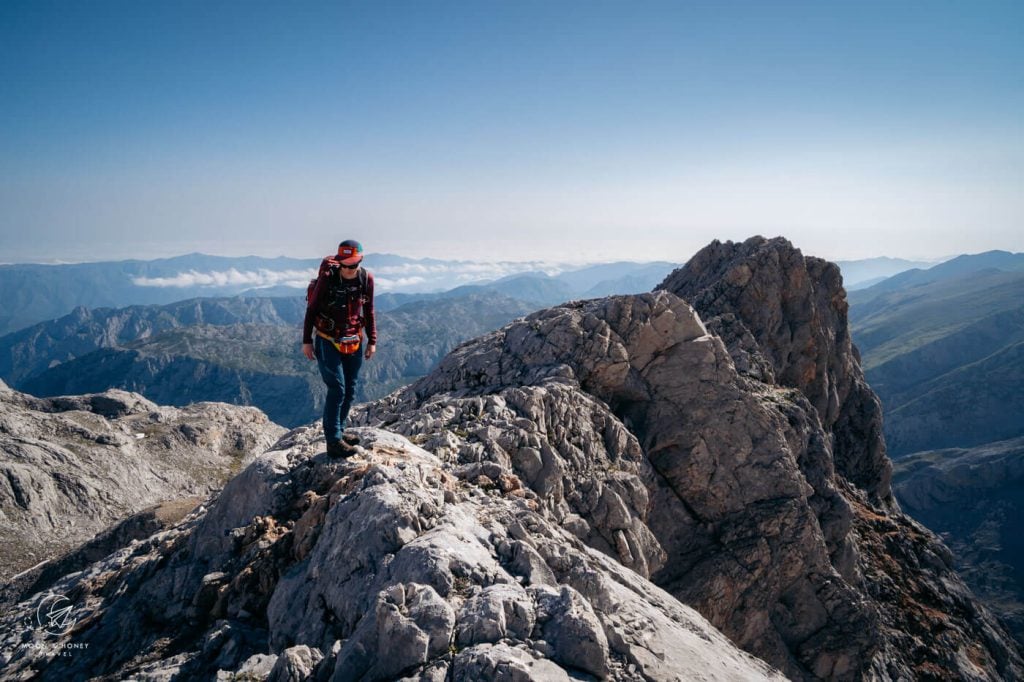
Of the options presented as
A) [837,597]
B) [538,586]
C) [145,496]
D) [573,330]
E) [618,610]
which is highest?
[573,330]

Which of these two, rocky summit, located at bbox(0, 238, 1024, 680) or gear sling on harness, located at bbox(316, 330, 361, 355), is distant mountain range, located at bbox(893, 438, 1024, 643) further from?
gear sling on harness, located at bbox(316, 330, 361, 355)

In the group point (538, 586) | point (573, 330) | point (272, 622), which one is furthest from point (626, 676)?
point (573, 330)

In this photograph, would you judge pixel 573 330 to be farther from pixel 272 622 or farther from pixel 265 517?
pixel 272 622

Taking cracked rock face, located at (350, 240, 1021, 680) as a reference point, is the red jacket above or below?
above

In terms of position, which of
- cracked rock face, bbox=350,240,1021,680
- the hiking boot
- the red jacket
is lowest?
cracked rock face, bbox=350,240,1021,680

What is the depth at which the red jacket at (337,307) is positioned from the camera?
1450 centimetres

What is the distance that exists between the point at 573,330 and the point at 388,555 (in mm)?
21341

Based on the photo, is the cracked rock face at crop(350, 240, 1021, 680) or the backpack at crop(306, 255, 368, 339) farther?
the cracked rock face at crop(350, 240, 1021, 680)

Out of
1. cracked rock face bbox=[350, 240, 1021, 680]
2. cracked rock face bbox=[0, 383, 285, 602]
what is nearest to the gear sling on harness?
cracked rock face bbox=[350, 240, 1021, 680]

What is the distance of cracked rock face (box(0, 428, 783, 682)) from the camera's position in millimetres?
8898

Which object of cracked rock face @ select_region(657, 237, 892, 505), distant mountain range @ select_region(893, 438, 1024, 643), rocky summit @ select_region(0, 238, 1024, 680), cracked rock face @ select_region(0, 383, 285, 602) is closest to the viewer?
rocky summit @ select_region(0, 238, 1024, 680)

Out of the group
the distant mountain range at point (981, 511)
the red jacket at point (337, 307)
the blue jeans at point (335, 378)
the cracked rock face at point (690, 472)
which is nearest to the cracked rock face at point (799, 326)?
the cracked rock face at point (690, 472)

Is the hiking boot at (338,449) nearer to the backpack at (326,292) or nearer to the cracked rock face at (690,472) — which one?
the backpack at (326,292)

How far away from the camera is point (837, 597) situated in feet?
94.5
